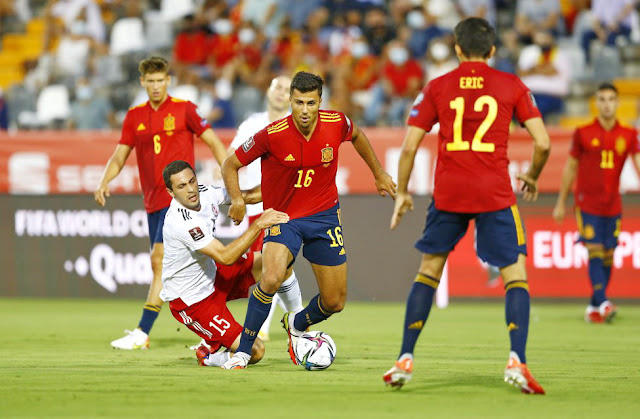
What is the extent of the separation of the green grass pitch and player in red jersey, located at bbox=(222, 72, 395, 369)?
58cm

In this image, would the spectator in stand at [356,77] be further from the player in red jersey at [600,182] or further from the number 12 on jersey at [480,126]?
the number 12 on jersey at [480,126]

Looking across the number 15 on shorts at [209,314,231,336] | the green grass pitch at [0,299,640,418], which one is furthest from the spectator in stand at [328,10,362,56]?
the number 15 on shorts at [209,314,231,336]

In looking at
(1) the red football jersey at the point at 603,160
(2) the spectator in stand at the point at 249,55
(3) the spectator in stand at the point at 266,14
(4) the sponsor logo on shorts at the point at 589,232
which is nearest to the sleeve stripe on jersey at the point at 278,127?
(1) the red football jersey at the point at 603,160

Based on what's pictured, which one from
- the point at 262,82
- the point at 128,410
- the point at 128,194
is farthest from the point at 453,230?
the point at 262,82

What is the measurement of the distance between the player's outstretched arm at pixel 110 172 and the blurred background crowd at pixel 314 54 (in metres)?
6.60

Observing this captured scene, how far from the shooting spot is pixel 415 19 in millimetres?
18828

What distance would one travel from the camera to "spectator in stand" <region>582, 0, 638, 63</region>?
57.7ft

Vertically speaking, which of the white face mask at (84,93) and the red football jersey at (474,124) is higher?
the white face mask at (84,93)

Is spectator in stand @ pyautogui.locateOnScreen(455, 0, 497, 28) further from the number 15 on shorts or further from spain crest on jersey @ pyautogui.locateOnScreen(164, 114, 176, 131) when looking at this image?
the number 15 on shorts

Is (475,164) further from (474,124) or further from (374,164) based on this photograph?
(374,164)

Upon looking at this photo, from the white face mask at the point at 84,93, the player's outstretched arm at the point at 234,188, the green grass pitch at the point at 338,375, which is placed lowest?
the green grass pitch at the point at 338,375

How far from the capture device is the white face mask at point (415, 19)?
736 inches

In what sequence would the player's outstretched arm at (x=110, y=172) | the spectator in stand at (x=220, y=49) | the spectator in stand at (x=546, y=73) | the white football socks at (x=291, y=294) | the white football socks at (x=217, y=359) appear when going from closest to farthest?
1. the white football socks at (x=217, y=359)
2. the white football socks at (x=291, y=294)
3. the player's outstretched arm at (x=110, y=172)
4. the spectator in stand at (x=546, y=73)
5. the spectator in stand at (x=220, y=49)

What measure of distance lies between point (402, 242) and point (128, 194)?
3.93m
